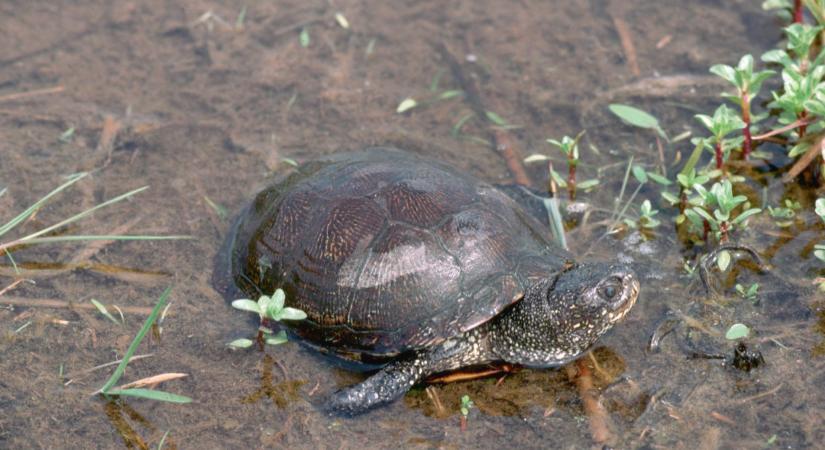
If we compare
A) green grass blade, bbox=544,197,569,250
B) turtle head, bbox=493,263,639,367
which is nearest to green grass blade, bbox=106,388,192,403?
turtle head, bbox=493,263,639,367

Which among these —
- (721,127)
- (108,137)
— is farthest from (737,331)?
(108,137)

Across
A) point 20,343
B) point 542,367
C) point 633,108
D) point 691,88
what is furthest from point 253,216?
point 691,88

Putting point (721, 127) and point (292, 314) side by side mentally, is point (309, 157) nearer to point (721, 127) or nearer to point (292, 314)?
point (292, 314)

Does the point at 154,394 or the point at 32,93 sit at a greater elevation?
the point at 32,93

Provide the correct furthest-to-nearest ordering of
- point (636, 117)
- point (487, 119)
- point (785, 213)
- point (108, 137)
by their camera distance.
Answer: point (487, 119) < point (108, 137) < point (636, 117) < point (785, 213)

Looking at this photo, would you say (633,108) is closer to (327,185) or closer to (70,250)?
(327,185)

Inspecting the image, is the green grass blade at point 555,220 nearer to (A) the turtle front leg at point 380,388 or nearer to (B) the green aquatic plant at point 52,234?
(A) the turtle front leg at point 380,388

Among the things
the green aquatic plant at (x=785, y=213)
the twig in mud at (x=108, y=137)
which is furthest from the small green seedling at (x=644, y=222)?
the twig in mud at (x=108, y=137)
